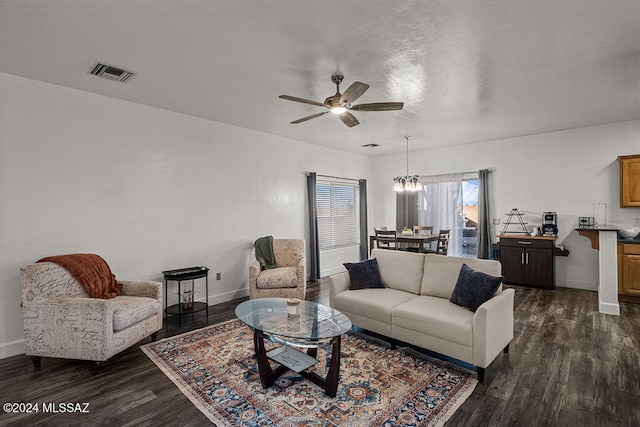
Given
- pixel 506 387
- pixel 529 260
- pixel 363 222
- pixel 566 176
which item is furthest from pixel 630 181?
pixel 363 222

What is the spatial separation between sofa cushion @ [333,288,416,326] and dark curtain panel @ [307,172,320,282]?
2591 millimetres

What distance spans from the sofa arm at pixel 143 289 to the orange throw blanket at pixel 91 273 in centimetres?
8

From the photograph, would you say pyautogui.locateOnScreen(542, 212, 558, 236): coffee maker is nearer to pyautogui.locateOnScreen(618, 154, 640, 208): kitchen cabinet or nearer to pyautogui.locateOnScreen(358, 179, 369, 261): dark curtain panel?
pyautogui.locateOnScreen(618, 154, 640, 208): kitchen cabinet

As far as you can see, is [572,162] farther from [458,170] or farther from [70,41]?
[70,41]

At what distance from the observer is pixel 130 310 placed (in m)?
2.99

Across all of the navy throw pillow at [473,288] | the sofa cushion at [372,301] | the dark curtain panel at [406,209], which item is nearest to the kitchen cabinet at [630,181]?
the dark curtain panel at [406,209]

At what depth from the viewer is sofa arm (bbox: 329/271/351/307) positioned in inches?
143

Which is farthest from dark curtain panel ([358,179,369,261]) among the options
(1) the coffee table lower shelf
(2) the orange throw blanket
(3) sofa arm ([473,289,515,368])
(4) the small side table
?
(2) the orange throw blanket

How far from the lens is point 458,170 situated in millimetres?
6742

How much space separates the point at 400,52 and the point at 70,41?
2.75 metres

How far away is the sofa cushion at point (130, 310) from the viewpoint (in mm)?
2875

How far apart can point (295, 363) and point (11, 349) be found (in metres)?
2.92

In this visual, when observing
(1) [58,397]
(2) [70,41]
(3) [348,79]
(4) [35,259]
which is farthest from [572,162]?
(4) [35,259]

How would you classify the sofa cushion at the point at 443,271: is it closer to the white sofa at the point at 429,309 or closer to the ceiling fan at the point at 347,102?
the white sofa at the point at 429,309
